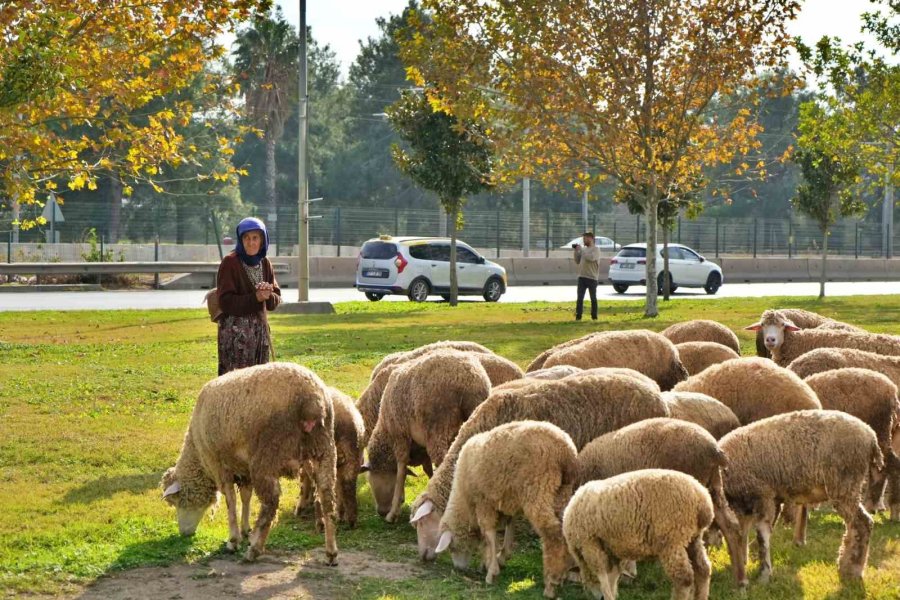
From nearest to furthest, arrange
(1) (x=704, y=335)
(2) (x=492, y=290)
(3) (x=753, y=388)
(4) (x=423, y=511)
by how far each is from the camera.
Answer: (4) (x=423, y=511) → (3) (x=753, y=388) → (1) (x=704, y=335) → (2) (x=492, y=290)

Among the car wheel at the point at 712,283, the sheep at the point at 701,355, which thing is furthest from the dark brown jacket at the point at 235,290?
the car wheel at the point at 712,283

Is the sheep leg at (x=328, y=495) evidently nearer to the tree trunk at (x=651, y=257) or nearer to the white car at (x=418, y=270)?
the tree trunk at (x=651, y=257)

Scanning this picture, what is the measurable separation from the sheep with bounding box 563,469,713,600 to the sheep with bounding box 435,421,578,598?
412mm

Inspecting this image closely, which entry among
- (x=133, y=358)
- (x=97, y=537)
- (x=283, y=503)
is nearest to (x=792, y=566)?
(x=283, y=503)

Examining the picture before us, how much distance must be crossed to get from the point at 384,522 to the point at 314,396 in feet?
4.81

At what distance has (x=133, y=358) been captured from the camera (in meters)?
16.7

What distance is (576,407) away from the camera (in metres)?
7.67

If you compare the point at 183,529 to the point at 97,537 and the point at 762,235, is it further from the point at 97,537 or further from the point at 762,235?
the point at 762,235

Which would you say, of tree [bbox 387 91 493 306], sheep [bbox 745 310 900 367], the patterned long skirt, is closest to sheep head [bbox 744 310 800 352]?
sheep [bbox 745 310 900 367]

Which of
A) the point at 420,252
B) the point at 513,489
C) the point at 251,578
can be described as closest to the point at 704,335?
the point at 513,489

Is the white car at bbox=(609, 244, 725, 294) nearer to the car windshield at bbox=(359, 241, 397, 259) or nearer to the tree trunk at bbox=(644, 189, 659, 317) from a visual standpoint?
the car windshield at bbox=(359, 241, 397, 259)

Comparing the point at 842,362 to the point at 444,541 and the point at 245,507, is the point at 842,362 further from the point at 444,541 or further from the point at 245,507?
the point at 245,507

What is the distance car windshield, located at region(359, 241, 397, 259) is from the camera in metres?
30.5

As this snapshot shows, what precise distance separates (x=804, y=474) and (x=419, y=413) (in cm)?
258
